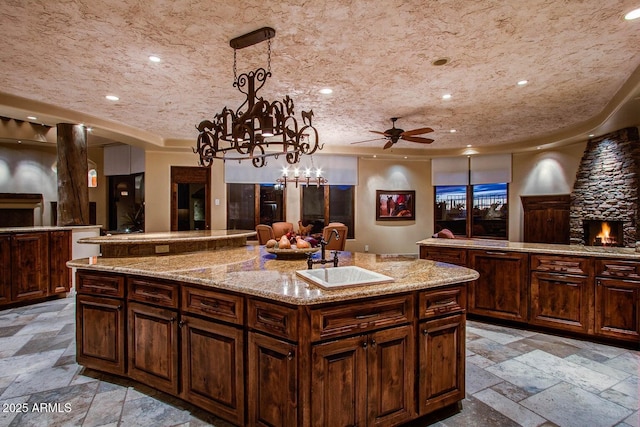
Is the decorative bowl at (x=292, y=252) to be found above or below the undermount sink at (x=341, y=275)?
above

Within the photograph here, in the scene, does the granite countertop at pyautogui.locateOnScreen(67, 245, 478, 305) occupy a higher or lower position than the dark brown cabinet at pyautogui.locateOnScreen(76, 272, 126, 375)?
higher

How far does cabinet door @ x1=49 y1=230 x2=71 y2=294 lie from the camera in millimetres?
4766

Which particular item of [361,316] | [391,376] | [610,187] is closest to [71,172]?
[361,316]

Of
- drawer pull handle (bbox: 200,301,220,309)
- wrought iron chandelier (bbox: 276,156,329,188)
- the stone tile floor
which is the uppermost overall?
wrought iron chandelier (bbox: 276,156,329,188)

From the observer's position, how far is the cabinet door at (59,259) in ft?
15.6

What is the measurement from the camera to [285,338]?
1.72 metres

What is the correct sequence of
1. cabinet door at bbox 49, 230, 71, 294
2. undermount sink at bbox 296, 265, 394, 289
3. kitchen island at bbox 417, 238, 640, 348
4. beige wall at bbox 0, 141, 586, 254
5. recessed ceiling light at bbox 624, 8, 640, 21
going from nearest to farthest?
1. undermount sink at bbox 296, 265, 394, 289
2. recessed ceiling light at bbox 624, 8, 640, 21
3. kitchen island at bbox 417, 238, 640, 348
4. cabinet door at bbox 49, 230, 71, 294
5. beige wall at bbox 0, 141, 586, 254

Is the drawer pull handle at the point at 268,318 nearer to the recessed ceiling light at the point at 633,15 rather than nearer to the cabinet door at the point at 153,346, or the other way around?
the cabinet door at the point at 153,346

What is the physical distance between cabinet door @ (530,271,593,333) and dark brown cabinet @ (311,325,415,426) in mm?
2447

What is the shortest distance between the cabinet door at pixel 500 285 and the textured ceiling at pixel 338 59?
6.66 ft

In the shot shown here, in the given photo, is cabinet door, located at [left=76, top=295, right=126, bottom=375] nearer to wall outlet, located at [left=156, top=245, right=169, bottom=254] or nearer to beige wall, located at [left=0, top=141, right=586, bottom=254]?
wall outlet, located at [left=156, top=245, right=169, bottom=254]

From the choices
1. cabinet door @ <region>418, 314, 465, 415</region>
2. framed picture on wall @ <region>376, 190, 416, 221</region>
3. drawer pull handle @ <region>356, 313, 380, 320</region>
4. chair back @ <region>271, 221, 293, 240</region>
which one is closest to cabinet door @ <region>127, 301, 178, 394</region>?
drawer pull handle @ <region>356, 313, 380, 320</region>

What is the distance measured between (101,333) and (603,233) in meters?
7.43

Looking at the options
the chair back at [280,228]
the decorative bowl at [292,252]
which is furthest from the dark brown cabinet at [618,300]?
the chair back at [280,228]
